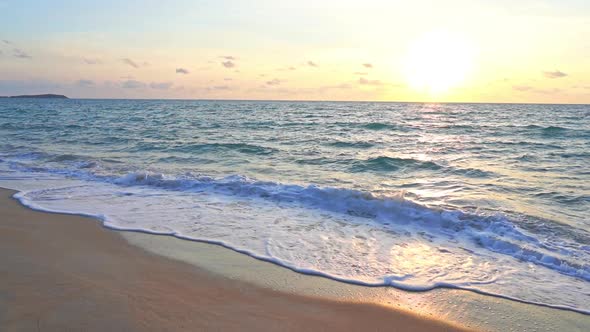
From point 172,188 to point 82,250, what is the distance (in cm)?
448

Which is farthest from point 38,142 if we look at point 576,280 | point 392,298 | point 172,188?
point 576,280

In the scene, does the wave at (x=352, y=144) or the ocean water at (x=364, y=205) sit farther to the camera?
the wave at (x=352, y=144)

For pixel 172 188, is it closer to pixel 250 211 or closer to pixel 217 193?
pixel 217 193

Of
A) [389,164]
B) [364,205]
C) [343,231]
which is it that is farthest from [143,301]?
[389,164]

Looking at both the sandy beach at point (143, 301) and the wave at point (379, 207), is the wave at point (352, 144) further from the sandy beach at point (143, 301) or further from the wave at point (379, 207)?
the sandy beach at point (143, 301)

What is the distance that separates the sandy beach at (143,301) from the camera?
345cm

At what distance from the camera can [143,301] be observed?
12.6 feet

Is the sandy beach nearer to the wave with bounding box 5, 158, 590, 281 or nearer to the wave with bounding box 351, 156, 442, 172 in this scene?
the wave with bounding box 5, 158, 590, 281

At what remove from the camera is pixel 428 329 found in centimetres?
360

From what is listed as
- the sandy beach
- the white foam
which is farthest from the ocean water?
the sandy beach

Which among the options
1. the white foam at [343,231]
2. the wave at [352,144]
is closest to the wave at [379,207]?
the white foam at [343,231]

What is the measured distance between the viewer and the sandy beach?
11.3 feet

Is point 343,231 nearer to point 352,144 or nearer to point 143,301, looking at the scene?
point 143,301

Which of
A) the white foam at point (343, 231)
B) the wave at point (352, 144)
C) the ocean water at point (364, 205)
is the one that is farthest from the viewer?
the wave at point (352, 144)
